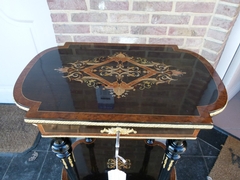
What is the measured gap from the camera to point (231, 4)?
0.93m

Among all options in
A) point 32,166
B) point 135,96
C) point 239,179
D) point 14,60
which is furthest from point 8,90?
point 239,179

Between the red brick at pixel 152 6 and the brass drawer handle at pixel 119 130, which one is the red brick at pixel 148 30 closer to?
the red brick at pixel 152 6

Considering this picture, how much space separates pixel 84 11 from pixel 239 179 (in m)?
1.46

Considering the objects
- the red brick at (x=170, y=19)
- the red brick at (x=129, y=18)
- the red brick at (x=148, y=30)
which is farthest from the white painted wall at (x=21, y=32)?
the red brick at (x=170, y=19)

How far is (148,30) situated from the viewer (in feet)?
3.48

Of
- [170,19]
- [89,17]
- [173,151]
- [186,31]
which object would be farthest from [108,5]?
[173,151]

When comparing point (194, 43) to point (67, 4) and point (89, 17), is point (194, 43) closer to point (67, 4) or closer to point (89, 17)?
point (89, 17)

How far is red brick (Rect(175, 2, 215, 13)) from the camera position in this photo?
3.17ft

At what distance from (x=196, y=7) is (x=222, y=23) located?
0.55 feet

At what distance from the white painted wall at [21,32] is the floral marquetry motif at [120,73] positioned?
64cm

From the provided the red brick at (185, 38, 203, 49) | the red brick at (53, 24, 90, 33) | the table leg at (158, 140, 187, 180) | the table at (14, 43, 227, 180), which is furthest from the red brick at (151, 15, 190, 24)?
the table leg at (158, 140, 187, 180)

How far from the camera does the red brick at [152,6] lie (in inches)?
38.3

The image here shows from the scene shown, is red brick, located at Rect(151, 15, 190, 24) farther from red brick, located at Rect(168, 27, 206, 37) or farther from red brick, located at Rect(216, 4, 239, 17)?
red brick, located at Rect(216, 4, 239, 17)

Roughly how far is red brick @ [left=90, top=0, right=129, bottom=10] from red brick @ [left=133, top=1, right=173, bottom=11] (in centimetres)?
5
